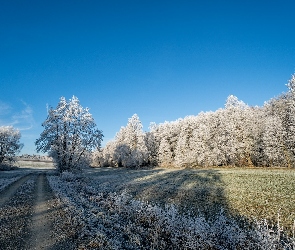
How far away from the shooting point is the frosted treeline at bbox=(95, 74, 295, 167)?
56450mm

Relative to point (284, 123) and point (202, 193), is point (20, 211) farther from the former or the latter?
point (284, 123)

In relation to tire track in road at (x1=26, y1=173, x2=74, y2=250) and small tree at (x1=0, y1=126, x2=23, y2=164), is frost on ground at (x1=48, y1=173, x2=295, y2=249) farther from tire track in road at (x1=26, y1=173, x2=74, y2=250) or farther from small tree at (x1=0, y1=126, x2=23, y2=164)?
small tree at (x1=0, y1=126, x2=23, y2=164)

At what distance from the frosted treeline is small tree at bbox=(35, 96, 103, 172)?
34263 mm

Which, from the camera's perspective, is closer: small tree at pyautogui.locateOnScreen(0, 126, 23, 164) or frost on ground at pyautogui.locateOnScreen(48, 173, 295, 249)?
frost on ground at pyautogui.locateOnScreen(48, 173, 295, 249)

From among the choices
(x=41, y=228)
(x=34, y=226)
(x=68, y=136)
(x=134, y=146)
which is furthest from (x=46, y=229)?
(x=134, y=146)

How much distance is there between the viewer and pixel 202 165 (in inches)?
2987

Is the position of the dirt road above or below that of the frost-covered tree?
below

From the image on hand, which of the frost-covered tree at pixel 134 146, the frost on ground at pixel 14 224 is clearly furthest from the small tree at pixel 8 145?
the frost on ground at pixel 14 224

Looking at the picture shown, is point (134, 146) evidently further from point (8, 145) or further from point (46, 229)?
point (46, 229)

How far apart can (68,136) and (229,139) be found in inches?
1651

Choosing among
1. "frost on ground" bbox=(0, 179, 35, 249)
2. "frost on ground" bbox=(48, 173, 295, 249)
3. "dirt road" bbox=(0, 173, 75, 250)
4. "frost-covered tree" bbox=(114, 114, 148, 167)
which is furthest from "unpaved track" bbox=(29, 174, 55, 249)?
"frost-covered tree" bbox=(114, 114, 148, 167)

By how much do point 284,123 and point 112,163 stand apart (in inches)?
3288

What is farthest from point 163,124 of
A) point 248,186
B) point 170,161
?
point 248,186

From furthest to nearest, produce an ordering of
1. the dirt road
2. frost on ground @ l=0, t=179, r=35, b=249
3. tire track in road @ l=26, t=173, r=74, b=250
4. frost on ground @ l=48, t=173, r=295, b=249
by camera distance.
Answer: frost on ground @ l=0, t=179, r=35, b=249 < the dirt road < tire track in road @ l=26, t=173, r=74, b=250 < frost on ground @ l=48, t=173, r=295, b=249
